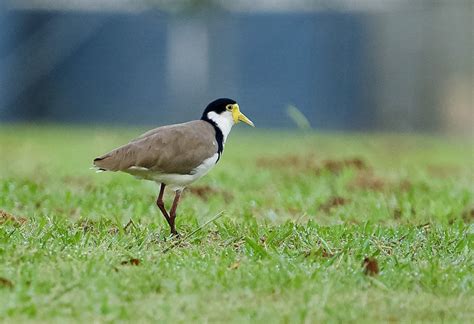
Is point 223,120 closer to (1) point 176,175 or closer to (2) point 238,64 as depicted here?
(1) point 176,175

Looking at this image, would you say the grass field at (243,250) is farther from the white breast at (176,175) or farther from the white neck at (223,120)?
the white neck at (223,120)

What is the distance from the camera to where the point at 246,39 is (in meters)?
21.5

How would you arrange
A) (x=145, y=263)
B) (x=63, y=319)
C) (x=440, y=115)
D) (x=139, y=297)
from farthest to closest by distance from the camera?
(x=440, y=115), (x=145, y=263), (x=139, y=297), (x=63, y=319)

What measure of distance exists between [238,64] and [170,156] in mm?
15859

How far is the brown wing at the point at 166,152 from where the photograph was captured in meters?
5.51

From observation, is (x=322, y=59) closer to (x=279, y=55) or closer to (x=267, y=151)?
(x=279, y=55)

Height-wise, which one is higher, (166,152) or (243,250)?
(166,152)

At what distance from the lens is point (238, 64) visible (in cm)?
2131

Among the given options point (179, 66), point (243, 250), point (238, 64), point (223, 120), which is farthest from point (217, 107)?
point (179, 66)

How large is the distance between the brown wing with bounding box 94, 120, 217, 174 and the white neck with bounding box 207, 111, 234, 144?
0.26m

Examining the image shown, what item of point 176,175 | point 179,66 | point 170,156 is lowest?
point 179,66

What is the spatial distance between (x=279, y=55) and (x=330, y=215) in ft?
48.6

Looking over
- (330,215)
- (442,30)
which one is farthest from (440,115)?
(330,215)

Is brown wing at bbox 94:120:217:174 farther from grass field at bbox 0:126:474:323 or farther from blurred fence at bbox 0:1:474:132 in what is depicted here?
blurred fence at bbox 0:1:474:132
